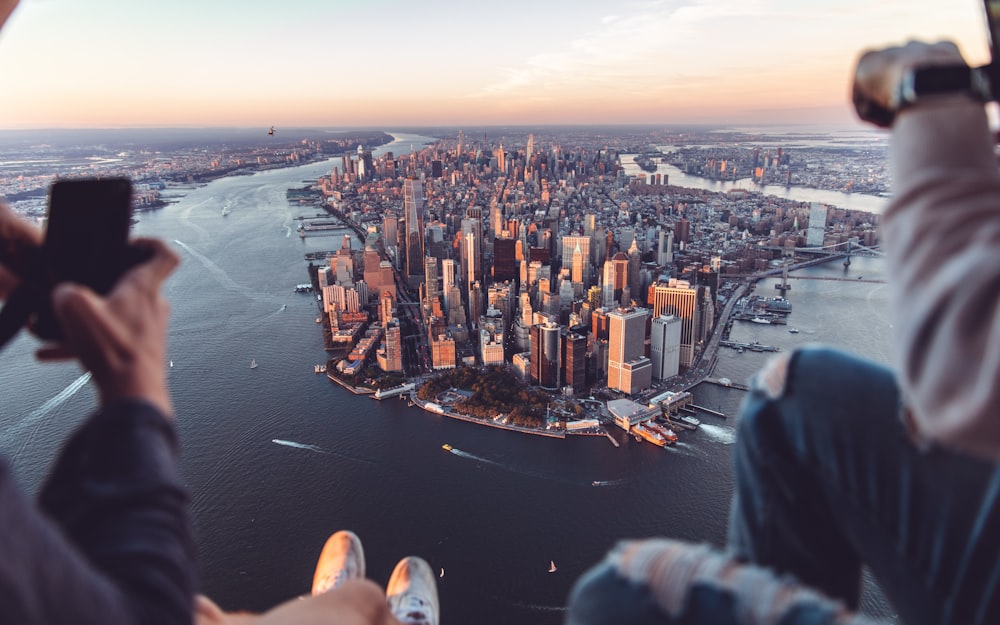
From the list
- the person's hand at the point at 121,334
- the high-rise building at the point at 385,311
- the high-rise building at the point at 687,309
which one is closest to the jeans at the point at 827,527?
the person's hand at the point at 121,334

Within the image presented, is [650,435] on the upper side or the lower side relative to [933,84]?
lower

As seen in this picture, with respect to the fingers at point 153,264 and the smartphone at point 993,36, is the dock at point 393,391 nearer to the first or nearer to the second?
the fingers at point 153,264

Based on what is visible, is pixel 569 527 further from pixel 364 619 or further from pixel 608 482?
pixel 364 619

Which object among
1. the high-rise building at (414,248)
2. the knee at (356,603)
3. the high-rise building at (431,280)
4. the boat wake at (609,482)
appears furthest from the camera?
the high-rise building at (414,248)

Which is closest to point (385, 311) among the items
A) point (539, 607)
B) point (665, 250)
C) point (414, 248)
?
point (414, 248)

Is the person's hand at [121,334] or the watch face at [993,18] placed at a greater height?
the watch face at [993,18]

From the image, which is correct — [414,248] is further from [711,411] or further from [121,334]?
[121,334]
